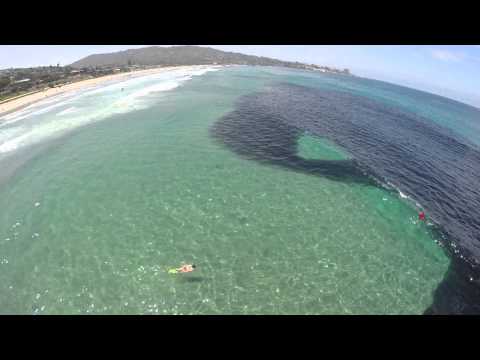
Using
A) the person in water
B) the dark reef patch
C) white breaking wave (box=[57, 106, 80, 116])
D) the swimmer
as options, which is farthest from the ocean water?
white breaking wave (box=[57, 106, 80, 116])

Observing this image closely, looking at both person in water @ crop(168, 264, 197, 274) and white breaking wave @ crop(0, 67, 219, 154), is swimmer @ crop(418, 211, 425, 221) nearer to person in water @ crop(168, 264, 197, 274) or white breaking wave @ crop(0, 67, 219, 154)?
person in water @ crop(168, 264, 197, 274)

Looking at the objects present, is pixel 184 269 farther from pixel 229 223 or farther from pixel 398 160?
pixel 398 160

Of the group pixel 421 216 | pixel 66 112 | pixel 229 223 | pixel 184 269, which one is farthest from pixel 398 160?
pixel 66 112

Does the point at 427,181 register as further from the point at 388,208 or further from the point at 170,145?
the point at 170,145

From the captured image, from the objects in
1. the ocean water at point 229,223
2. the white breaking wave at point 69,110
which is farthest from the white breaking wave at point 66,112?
the ocean water at point 229,223

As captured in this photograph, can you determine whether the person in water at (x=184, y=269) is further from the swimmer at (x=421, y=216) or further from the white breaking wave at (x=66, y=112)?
the white breaking wave at (x=66, y=112)

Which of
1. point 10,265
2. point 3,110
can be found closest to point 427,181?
point 10,265
